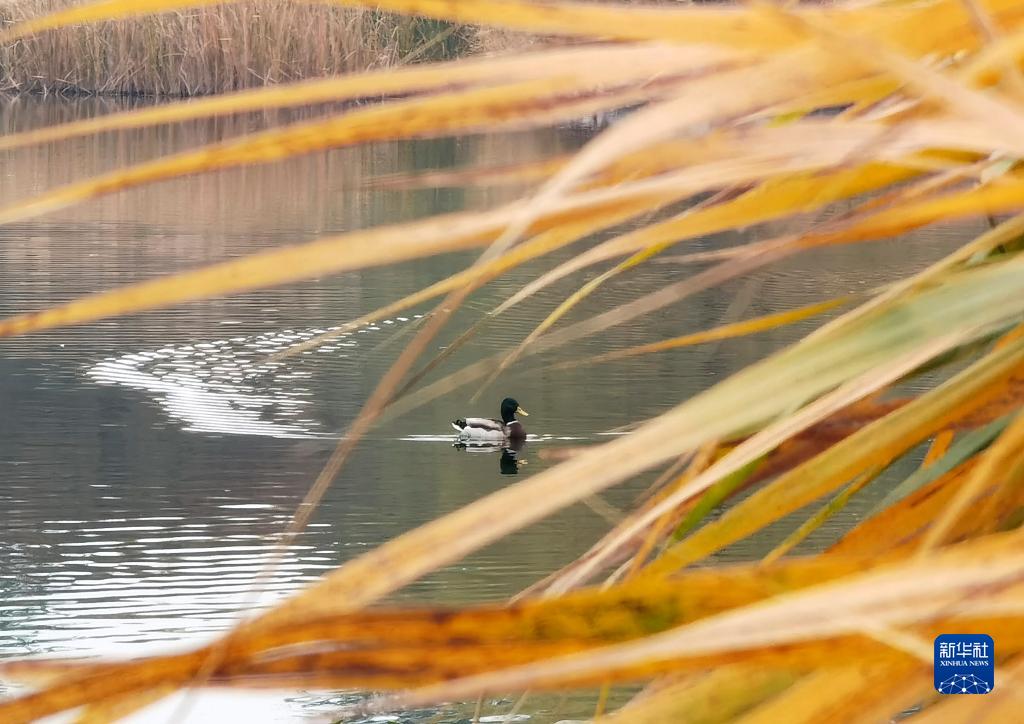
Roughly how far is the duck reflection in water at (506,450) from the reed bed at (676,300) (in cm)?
899

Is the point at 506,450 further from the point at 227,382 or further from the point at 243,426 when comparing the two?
the point at 227,382

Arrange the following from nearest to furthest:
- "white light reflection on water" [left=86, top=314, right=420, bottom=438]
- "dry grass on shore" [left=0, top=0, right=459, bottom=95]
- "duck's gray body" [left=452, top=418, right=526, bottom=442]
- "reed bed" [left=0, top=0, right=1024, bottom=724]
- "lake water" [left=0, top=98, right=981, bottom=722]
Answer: "reed bed" [left=0, top=0, right=1024, bottom=724]
"lake water" [left=0, top=98, right=981, bottom=722]
"duck's gray body" [left=452, top=418, right=526, bottom=442]
"white light reflection on water" [left=86, top=314, right=420, bottom=438]
"dry grass on shore" [left=0, top=0, right=459, bottom=95]

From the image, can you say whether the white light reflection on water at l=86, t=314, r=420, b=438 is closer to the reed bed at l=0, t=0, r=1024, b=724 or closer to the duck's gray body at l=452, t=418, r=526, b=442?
the duck's gray body at l=452, t=418, r=526, b=442

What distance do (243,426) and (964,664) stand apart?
982cm

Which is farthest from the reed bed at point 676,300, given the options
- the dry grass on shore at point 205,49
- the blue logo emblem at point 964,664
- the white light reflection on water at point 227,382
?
the dry grass on shore at point 205,49

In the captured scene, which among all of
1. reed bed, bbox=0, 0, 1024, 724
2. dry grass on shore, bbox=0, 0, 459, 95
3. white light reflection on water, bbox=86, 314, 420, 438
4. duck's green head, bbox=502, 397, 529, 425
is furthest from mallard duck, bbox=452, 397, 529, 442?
dry grass on shore, bbox=0, 0, 459, 95

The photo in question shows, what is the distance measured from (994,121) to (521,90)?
0.43 feet

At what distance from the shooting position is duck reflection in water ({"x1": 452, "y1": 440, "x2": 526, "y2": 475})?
31.5ft

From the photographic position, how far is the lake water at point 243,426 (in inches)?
279

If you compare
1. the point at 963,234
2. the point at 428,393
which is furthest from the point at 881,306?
the point at 963,234

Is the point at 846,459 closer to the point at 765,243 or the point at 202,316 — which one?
the point at 765,243

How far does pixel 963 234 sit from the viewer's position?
17.5 m

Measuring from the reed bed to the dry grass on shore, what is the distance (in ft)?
75.1

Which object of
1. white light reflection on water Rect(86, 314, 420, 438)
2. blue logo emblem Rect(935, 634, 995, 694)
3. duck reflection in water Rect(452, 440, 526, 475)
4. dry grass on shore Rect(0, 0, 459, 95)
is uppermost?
dry grass on shore Rect(0, 0, 459, 95)
